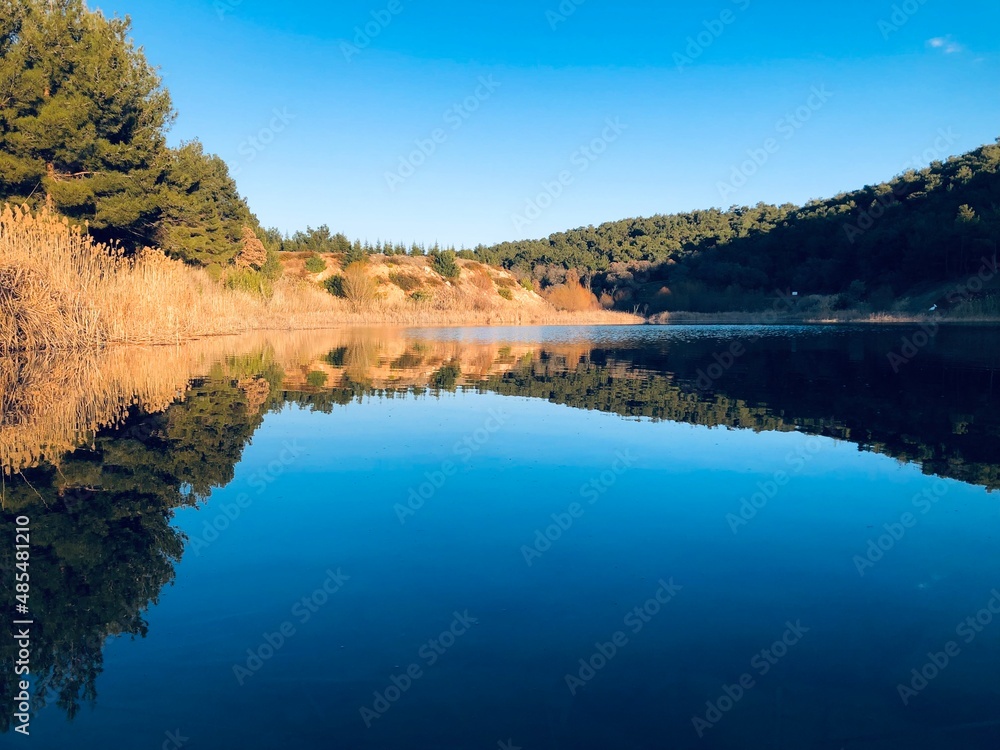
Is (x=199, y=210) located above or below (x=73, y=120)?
below

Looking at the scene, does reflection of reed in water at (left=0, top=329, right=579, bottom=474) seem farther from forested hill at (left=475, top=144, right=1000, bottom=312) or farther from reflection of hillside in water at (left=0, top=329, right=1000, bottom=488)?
forested hill at (left=475, top=144, right=1000, bottom=312)

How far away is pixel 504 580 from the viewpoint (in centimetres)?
379

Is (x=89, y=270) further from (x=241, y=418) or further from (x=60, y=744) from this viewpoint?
(x=60, y=744)

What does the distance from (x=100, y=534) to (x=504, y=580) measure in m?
2.64

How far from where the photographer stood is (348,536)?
4555 mm

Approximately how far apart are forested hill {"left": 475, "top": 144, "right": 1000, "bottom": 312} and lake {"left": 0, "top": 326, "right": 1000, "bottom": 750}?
151 ft

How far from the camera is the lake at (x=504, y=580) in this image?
8.43 ft

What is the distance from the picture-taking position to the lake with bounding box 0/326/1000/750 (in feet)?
8.43

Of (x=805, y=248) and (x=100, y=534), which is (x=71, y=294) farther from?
(x=805, y=248)

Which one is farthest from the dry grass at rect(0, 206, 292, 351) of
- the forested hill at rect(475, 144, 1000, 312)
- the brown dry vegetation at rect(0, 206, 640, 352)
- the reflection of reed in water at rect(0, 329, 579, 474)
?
the forested hill at rect(475, 144, 1000, 312)

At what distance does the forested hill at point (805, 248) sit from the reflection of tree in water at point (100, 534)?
48778mm

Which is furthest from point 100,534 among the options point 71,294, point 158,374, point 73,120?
point 73,120

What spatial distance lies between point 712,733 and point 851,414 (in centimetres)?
783

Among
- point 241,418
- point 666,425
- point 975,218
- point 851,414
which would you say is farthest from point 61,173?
point 975,218
